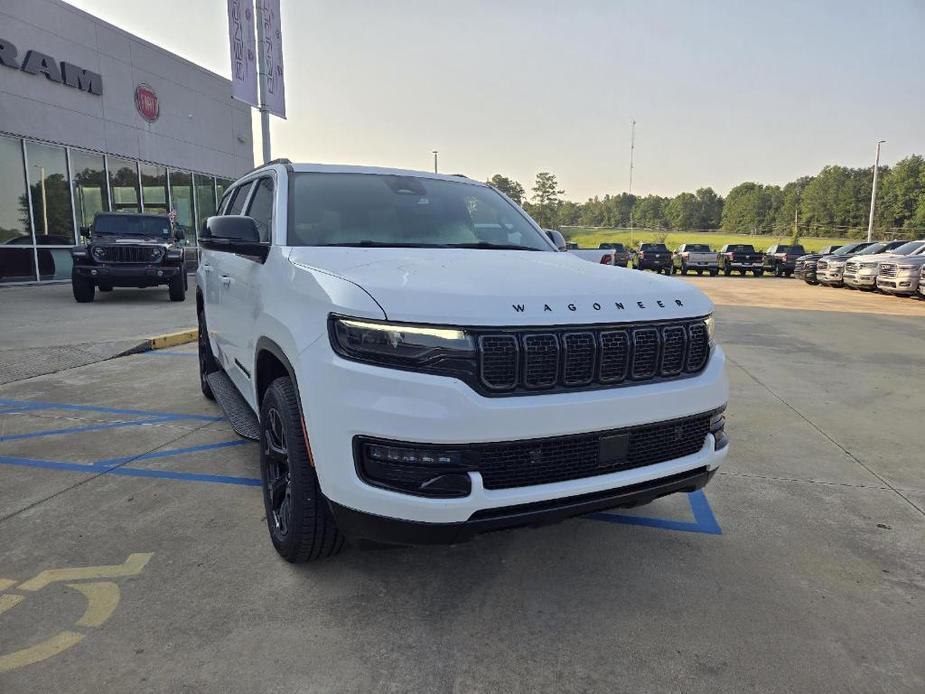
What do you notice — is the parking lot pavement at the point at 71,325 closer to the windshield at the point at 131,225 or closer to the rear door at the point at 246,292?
the windshield at the point at 131,225

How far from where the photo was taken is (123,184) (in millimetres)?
19141

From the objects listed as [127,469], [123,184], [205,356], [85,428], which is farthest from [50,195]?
[127,469]

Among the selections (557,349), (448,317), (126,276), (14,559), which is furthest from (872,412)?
(126,276)

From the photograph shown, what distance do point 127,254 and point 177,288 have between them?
4.15ft

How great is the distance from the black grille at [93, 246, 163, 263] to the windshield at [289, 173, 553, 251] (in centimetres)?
1077

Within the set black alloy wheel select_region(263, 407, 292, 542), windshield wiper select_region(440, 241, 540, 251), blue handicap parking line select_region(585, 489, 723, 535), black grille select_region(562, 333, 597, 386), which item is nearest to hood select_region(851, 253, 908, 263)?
blue handicap parking line select_region(585, 489, 723, 535)

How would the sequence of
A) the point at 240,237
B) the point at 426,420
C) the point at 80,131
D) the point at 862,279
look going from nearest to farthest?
the point at 426,420 → the point at 240,237 → the point at 80,131 → the point at 862,279

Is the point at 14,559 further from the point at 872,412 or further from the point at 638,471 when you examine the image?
the point at 872,412

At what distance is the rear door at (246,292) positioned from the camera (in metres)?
3.27

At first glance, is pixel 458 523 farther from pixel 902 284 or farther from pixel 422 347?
pixel 902 284

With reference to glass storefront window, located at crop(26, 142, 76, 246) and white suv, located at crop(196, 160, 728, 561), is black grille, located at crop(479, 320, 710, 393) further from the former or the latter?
glass storefront window, located at crop(26, 142, 76, 246)

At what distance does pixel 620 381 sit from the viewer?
2.44 metres

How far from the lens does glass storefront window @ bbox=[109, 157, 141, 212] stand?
18.7 m

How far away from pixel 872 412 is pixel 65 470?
6.66 meters
